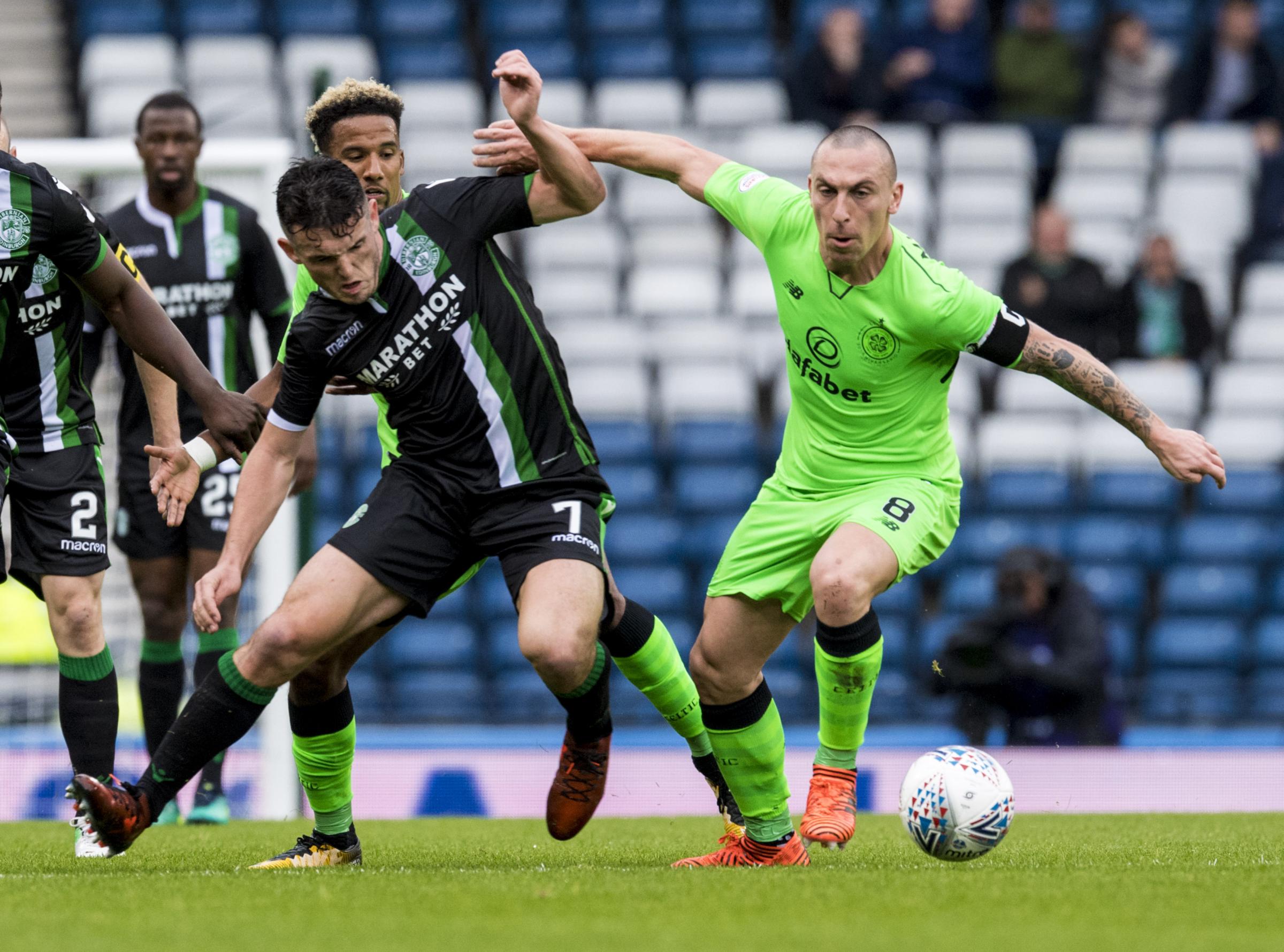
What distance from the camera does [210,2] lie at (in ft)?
46.6

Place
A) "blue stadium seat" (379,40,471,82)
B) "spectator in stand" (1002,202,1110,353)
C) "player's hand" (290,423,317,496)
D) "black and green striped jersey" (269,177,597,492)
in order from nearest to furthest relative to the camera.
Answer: "black and green striped jersey" (269,177,597,492), "player's hand" (290,423,317,496), "spectator in stand" (1002,202,1110,353), "blue stadium seat" (379,40,471,82)

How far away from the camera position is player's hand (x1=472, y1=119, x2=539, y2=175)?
17.4 feet

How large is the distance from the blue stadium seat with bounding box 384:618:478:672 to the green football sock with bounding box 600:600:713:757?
16.6 ft

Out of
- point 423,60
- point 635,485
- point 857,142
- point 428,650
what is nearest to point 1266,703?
point 635,485

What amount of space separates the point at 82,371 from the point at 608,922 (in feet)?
10.5

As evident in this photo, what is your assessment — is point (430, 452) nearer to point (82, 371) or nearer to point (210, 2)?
point (82, 371)

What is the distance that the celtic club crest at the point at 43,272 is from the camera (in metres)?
5.44

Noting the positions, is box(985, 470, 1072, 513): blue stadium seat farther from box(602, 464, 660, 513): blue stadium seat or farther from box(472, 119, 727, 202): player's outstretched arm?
box(472, 119, 727, 202): player's outstretched arm

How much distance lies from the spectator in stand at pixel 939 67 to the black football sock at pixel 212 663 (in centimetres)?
784

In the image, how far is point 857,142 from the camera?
5211 millimetres

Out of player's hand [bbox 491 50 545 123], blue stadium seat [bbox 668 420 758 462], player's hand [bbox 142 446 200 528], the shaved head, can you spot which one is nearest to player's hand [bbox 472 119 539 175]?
player's hand [bbox 491 50 545 123]

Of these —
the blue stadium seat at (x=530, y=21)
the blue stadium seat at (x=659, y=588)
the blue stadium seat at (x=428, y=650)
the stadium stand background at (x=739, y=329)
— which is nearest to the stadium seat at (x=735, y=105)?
the stadium stand background at (x=739, y=329)

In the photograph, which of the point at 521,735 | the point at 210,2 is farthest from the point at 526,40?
the point at 521,735

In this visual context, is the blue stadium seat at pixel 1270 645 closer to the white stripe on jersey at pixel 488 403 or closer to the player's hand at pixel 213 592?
the white stripe on jersey at pixel 488 403
